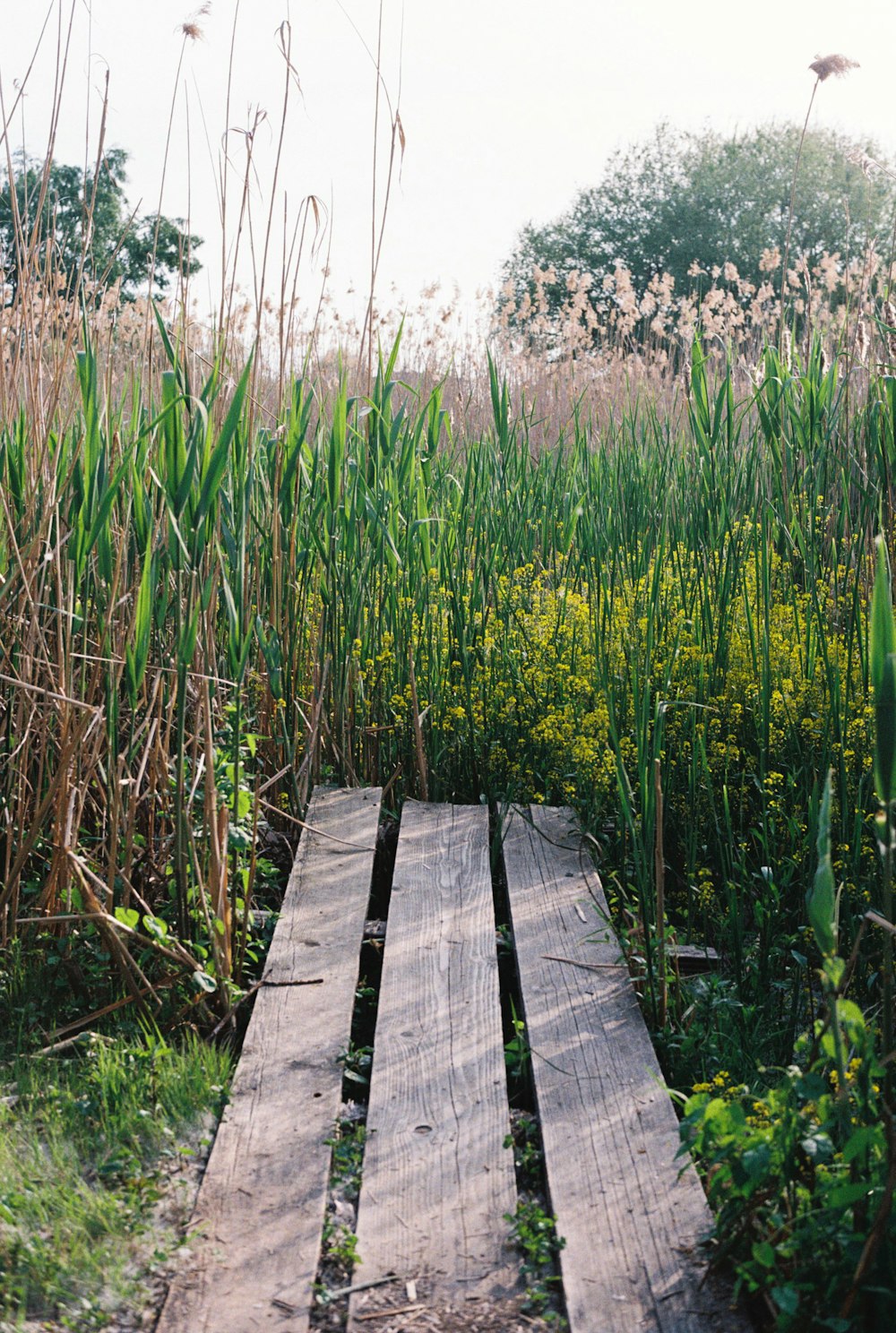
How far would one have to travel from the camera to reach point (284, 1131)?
1521mm

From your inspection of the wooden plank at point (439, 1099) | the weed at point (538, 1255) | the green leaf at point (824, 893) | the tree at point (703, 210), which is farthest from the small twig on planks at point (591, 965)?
the tree at point (703, 210)

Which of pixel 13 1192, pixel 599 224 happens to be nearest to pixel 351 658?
pixel 13 1192

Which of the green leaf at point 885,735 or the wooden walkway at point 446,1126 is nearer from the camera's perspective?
the green leaf at point 885,735

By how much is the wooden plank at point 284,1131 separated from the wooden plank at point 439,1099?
70 millimetres

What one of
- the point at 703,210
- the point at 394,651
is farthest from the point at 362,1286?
the point at 703,210

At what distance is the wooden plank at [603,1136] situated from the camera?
1.19 metres

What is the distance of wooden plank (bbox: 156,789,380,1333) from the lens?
1200 millimetres

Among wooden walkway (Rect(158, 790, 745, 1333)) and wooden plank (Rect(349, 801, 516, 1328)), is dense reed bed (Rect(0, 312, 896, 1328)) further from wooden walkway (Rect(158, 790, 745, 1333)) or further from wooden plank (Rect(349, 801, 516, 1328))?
wooden plank (Rect(349, 801, 516, 1328))

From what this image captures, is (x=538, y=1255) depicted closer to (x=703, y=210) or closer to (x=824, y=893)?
(x=824, y=893)

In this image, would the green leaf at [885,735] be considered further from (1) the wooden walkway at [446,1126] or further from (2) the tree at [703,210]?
(2) the tree at [703,210]

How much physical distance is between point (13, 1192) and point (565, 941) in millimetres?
1131

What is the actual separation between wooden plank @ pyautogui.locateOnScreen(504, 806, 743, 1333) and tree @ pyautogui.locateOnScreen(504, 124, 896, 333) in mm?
24945

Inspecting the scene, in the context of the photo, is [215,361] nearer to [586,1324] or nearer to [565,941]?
[565,941]

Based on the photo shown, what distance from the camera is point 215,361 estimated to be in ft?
6.34
